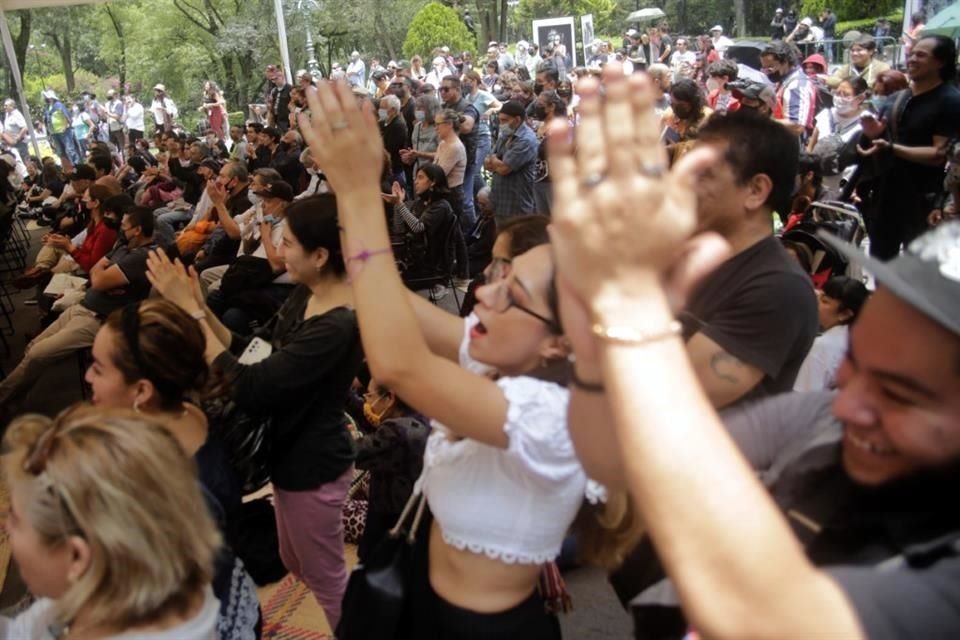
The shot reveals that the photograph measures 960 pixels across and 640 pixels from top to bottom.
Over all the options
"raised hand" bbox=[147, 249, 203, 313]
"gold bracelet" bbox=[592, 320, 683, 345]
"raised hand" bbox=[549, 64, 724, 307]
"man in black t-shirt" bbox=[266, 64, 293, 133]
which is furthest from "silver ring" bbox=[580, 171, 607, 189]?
"man in black t-shirt" bbox=[266, 64, 293, 133]

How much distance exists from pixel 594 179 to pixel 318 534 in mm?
2082

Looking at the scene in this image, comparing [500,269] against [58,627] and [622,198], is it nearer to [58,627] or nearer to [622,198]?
[622,198]

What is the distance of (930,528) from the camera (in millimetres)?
839

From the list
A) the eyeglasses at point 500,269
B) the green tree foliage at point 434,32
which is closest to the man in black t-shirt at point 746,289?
the eyeglasses at point 500,269

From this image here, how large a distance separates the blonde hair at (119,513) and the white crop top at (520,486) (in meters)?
0.49

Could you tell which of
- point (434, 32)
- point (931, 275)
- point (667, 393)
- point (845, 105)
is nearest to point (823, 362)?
point (931, 275)

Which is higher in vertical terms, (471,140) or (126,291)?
(471,140)

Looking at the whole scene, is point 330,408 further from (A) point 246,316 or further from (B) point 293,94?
(B) point 293,94

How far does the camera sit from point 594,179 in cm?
80

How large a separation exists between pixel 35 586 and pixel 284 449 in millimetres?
1034

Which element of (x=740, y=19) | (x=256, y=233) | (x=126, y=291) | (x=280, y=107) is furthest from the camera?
(x=740, y=19)

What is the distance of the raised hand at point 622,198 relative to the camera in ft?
2.56

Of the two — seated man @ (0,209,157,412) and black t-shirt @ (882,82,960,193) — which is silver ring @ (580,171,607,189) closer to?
seated man @ (0,209,157,412)

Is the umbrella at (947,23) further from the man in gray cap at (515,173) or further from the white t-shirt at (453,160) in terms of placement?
the white t-shirt at (453,160)
